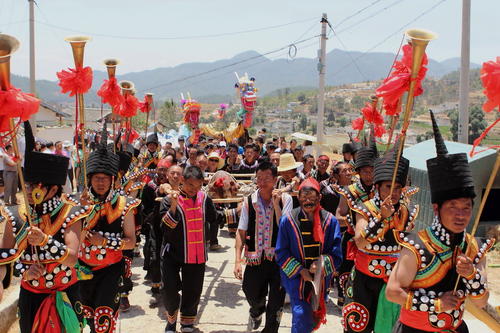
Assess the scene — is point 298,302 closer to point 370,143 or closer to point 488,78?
point 370,143

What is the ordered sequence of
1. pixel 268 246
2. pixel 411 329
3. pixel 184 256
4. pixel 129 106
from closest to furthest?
pixel 411 329
pixel 268 246
pixel 184 256
pixel 129 106

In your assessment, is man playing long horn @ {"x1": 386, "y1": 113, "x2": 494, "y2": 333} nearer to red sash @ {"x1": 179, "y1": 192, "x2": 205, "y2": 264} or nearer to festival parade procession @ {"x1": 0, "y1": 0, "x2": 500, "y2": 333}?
festival parade procession @ {"x1": 0, "y1": 0, "x2": 500, "y2": 333}

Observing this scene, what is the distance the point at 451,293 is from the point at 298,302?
193 centimetres

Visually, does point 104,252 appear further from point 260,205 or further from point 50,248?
point 260,205

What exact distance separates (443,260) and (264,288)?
300 cm

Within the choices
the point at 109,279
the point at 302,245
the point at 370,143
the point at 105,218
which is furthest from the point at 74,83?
the point at 370,143

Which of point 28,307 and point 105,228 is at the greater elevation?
point 105,228

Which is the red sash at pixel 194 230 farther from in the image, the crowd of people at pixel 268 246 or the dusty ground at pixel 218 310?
the dusty ground at pixel 218 310

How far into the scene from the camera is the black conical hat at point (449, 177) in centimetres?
331

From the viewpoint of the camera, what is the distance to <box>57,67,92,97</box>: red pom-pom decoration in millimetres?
4820

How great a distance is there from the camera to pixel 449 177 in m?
3.34

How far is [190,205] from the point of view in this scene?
6.11m

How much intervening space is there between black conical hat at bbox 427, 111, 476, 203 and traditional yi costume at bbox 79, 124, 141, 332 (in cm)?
307

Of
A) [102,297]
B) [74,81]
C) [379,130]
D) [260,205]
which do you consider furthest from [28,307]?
[379,130]
